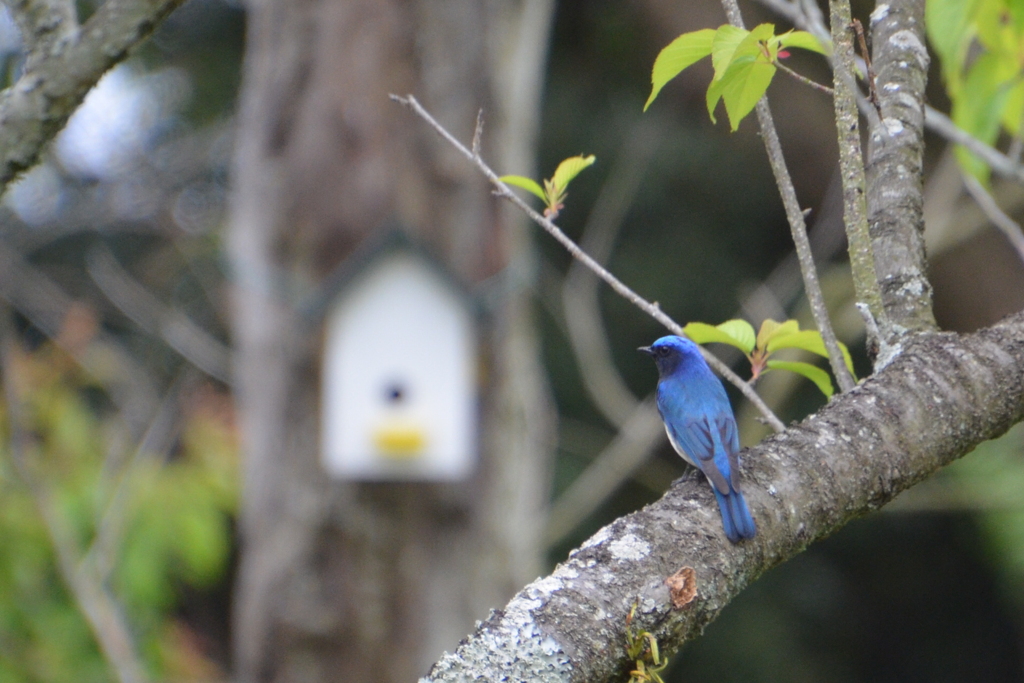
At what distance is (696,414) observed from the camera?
2.08 metres

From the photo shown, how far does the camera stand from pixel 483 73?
14.0 ft

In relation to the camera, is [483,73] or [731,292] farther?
[731,292]

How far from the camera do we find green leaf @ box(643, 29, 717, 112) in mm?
1291

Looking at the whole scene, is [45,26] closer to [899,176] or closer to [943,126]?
[899,176]

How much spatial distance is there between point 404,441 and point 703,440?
1.86 metres

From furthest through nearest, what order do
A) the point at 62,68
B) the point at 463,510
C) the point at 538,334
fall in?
1. the point at 538,334
2. the point at 463,510
3. the point at 62,68

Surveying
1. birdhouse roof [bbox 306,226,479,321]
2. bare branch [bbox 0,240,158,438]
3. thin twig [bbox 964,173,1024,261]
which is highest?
bare branch [bbox 0,240,158,438]

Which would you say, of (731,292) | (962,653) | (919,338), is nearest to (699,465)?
(919,338)

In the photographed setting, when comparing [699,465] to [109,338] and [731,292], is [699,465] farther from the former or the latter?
[109,338]

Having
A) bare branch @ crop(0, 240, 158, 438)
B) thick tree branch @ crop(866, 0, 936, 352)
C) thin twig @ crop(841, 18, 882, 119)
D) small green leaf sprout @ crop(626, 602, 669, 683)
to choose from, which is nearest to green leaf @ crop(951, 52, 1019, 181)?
thick tree branch @ crop(866, 0, 936, 352)

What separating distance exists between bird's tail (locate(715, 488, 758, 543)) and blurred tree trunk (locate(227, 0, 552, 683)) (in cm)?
295

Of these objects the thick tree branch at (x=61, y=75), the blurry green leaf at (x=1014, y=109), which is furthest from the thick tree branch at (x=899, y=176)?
the thick tree branch at (x=61, y=75)

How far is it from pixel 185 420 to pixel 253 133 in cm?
150

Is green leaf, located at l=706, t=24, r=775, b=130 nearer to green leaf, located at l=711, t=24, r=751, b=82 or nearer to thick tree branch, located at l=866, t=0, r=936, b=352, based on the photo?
green leaf, located at l=711, t=24, r=751, b=82
